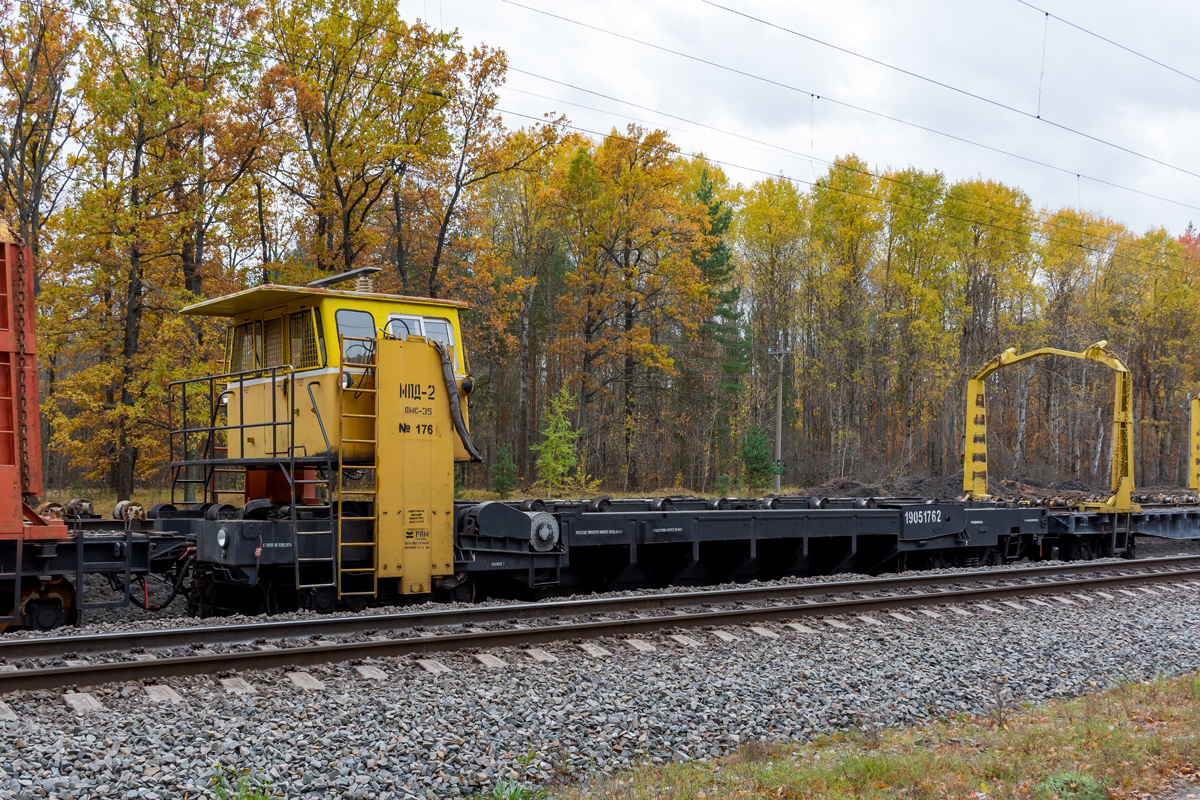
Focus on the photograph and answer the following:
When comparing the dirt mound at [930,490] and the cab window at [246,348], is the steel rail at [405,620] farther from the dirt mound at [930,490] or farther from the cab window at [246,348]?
the dirt mound at [930,490]

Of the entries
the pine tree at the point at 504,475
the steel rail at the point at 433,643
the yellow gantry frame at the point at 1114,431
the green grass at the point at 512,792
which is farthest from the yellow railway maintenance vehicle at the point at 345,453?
the pine tree at the point at 504,475

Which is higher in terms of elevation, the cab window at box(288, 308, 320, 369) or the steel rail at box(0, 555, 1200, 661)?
the cab window at box(288, 308, 320, 369)

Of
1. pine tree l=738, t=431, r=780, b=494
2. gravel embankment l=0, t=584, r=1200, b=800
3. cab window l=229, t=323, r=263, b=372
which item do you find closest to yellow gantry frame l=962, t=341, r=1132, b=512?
gravel embankment l=0, t=584, r=1200, b=800

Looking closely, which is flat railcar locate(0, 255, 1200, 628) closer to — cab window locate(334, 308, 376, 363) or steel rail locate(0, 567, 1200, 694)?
cab window locate(334, 308, 376, 363)

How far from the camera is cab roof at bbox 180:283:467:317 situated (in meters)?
9.27

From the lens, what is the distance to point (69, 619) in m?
8.48

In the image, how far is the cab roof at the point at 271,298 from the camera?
30.4 ft

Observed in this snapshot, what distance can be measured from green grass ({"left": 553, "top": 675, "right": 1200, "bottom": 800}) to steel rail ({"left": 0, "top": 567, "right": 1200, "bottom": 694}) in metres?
2.54

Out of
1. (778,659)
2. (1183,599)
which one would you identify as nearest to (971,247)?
(1183,599)

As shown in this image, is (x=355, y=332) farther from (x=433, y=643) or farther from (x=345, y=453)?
(x=433, y=643)

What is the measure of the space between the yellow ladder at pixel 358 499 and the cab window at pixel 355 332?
84 millimetres

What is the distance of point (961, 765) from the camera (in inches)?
212

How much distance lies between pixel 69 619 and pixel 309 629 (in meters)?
2.55

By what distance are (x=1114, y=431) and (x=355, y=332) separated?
46.5 feet
